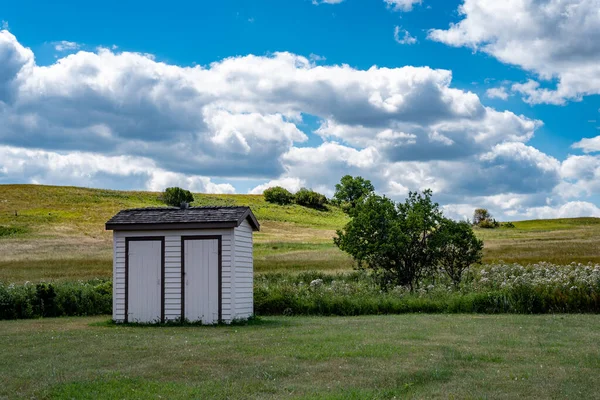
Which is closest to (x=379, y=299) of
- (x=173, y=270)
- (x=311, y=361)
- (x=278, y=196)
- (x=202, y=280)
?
(x=202, y=280)

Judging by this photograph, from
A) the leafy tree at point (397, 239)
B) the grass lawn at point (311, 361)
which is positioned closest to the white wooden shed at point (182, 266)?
the grass lawn at point (311, 361)

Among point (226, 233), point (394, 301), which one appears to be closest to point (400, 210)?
point (394, 301)

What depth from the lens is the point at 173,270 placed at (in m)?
19.3

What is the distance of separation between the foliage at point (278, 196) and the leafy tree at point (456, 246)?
102 m

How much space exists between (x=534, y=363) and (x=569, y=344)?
236 centimetres

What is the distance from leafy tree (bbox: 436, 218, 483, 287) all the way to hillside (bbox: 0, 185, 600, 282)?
38.1 feet

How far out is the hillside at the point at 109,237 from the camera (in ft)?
141

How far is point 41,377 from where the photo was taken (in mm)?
10625

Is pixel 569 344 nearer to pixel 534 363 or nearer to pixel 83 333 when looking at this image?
pixel 534 363

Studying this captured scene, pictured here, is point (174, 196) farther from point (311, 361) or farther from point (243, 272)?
point (311, 361)

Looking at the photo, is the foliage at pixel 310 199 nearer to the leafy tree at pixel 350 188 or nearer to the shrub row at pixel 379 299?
the leafy tree at pixel 350 188

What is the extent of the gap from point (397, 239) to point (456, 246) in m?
2.80

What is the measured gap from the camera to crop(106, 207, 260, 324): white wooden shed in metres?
19.0

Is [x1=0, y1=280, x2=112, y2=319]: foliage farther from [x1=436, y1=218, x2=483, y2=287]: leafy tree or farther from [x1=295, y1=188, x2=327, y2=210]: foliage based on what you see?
[x1=295, y1=188, x2=327, y2=210]: foliage
